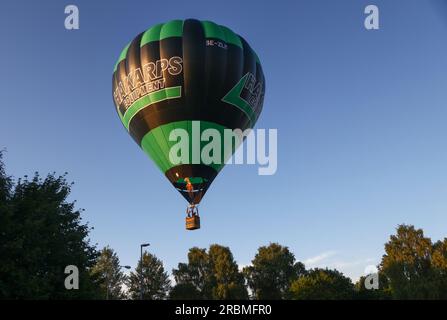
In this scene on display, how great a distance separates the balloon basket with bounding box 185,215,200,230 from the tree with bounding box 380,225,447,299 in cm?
3862

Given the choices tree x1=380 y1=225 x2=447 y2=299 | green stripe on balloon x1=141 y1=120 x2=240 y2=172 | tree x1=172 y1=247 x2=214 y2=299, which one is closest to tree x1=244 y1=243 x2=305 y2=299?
tree x1=172 y1=247 x2=214 y2=299

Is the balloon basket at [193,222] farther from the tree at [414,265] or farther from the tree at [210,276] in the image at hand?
the tree at [210,276]

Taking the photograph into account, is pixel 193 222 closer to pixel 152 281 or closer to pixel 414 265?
pixel 414 265

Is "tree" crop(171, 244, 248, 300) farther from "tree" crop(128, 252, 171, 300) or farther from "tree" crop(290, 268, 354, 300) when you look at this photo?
"tree" crop(290, 268, 354, 300)

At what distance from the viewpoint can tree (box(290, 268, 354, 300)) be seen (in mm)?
55688

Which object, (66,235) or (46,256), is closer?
(46,256)

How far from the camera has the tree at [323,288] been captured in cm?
5569

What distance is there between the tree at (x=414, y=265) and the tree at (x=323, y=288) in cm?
587

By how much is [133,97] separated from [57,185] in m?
6.55

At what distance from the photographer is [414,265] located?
60969 mm
